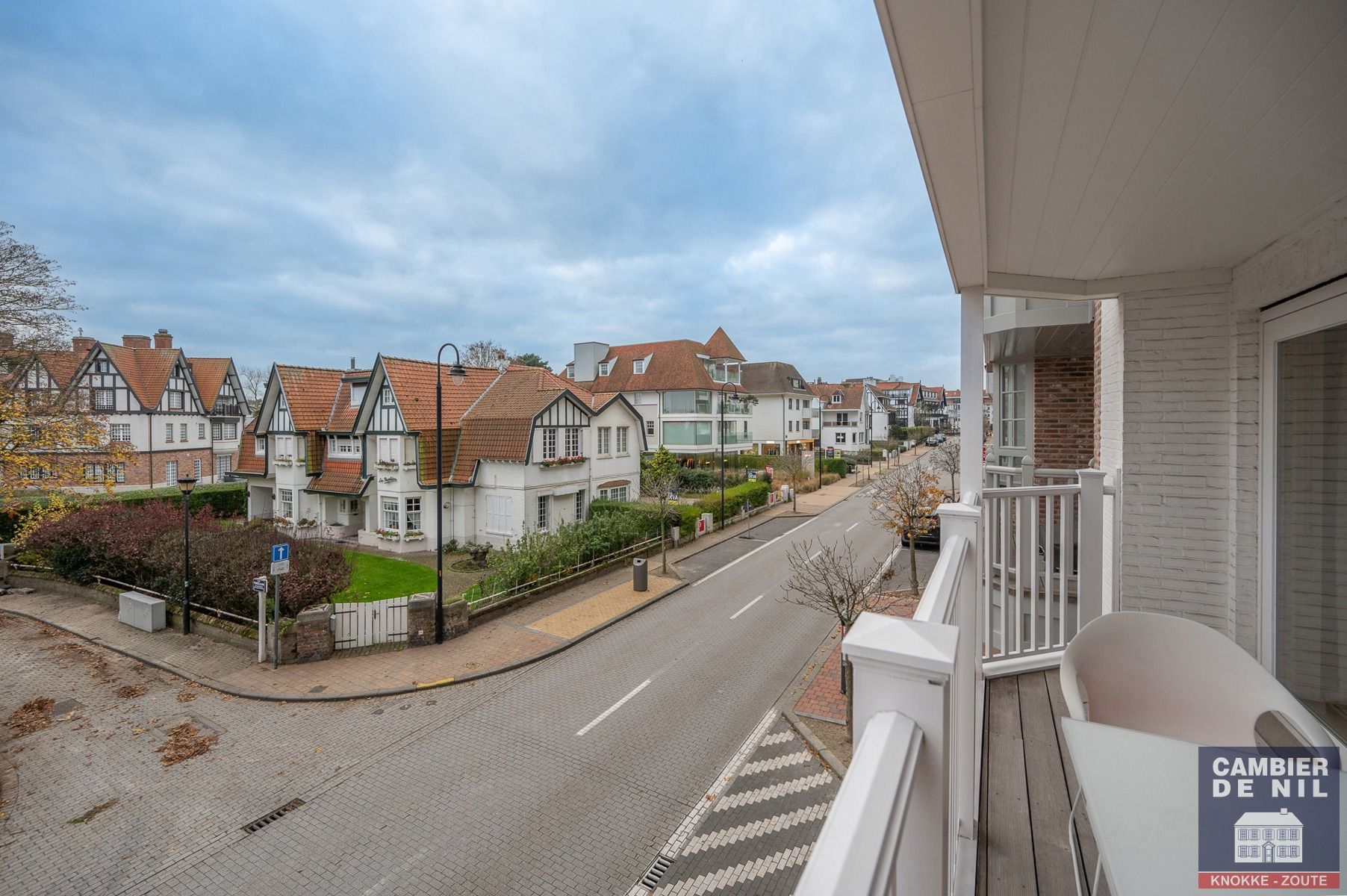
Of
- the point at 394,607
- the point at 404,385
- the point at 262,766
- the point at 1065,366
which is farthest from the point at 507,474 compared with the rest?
the point at 1065,366

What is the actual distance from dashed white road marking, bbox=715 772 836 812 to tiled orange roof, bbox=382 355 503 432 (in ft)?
56.8

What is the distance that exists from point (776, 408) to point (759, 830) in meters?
39.5

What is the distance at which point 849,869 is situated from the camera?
758mm

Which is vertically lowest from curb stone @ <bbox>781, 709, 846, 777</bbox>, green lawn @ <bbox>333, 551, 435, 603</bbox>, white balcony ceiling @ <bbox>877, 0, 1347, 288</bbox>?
curb stone @ <bbox>781, 709, 846, 777</bbox>

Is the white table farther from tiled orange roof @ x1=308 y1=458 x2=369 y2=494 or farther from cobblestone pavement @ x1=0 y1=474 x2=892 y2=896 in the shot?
tiled orange roof @ x1=308 y1=458 x2=369 y2=494

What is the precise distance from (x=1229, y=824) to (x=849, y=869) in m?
1.57

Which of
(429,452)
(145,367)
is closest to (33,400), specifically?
(429,452)

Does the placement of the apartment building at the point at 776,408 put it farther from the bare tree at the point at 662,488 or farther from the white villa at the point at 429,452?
the white villa at the point at 429,452

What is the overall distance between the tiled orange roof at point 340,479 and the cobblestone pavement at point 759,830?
1954 cm

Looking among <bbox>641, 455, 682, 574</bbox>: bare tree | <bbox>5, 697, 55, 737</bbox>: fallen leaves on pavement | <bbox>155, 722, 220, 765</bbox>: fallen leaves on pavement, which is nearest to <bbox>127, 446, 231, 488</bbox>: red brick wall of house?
<bbox>641, 455, 682, 574</bbox>: bare tree

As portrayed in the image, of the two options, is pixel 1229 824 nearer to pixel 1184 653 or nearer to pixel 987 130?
pixel 1184 653

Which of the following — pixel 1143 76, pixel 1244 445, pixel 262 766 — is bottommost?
pixel 262 766

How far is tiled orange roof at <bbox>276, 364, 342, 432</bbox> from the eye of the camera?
24.0 metres

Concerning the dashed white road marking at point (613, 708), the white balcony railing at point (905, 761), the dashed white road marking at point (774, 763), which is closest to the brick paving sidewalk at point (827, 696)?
the dashed white road marking at point (774, 763)
